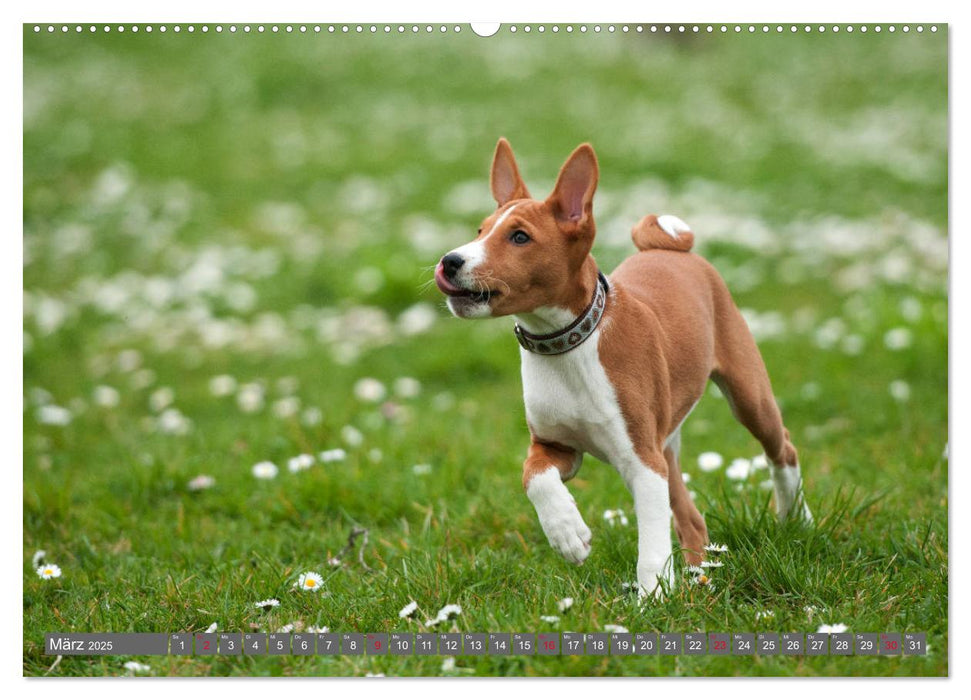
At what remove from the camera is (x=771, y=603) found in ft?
12.0

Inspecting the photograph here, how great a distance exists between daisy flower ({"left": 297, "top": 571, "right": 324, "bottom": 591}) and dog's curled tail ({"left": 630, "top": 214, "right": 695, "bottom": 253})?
166 cm

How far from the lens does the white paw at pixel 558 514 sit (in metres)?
3.33

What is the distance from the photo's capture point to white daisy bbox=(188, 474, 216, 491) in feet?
17.5

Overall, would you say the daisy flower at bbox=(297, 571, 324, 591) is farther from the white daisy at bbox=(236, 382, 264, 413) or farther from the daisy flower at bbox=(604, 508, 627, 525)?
the white daisy at bbox=(236, 382, 264, 413)

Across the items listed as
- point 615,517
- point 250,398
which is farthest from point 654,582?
point 250,398

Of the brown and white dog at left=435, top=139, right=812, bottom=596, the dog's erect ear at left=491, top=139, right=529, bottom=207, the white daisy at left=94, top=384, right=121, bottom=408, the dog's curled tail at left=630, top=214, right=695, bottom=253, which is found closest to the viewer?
the brown and white dog at left=435, top=139, right=812, bottom=596

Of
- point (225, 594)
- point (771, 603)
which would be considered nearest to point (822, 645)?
point (771, 603)

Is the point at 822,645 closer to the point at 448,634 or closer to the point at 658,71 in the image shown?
the point at 448,634

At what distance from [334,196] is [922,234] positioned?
4701 mm

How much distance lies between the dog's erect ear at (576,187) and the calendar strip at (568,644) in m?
1.27

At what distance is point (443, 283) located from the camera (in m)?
3.07

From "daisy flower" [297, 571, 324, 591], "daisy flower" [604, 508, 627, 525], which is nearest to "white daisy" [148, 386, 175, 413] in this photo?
"daisy flower" [297, 571, 324, 591]

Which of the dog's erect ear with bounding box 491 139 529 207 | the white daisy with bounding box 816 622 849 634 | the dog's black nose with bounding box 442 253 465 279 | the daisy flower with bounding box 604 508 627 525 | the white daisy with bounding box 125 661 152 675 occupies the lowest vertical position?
the white daisy with bounding box 125 661 152 675

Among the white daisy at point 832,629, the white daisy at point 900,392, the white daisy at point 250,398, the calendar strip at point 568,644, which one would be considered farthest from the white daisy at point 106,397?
the white daisy at point 832,629
